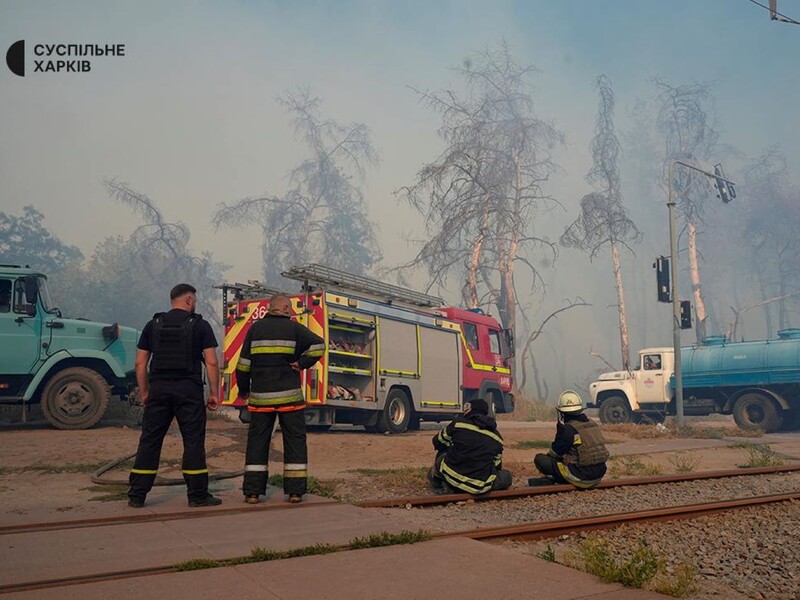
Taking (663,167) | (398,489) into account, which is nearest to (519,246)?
(663,167)

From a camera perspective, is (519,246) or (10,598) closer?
(10,598)

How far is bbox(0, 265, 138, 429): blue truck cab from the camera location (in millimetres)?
12946

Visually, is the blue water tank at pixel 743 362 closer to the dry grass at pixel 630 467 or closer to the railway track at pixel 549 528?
the dry grass at pixel 630 467

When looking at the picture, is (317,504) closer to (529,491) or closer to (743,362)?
(529,491)

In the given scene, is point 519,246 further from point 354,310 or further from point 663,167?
point 354,310

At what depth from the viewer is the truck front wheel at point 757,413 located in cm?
2106

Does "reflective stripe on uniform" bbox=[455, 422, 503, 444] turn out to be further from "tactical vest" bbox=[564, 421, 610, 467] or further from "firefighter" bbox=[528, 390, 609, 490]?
"tactical vest" bbox=[564, 421, 610, 467]

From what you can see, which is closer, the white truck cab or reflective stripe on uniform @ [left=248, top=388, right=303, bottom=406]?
reflective stripe on uniform @ [left=248, top=388, right=303, bottom=406]

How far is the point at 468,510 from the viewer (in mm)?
6648

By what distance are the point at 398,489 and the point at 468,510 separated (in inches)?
64.4

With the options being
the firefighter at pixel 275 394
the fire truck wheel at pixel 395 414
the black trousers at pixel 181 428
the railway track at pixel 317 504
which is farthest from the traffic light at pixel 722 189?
the black trousers at pixel 181 428

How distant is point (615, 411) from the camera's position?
76.0 feet

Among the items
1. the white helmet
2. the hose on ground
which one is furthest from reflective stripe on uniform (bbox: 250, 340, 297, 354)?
the white helmet

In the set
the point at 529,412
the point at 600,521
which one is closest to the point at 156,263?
the point at 529,412
